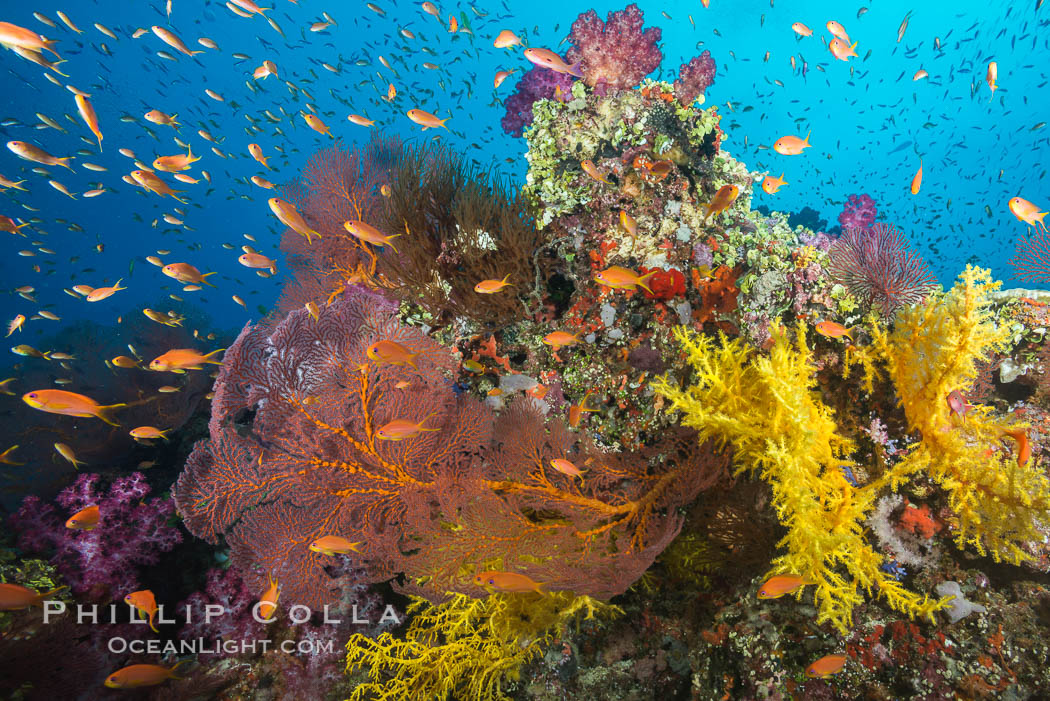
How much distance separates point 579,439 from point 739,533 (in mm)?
1356

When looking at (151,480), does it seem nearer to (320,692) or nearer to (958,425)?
(320,692)

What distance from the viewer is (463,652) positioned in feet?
12.0

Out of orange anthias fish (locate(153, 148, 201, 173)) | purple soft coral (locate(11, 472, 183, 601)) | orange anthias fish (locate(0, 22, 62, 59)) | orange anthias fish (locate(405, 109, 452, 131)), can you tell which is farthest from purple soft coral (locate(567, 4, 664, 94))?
purple soft coral (locate(11, 472, 183, 601))

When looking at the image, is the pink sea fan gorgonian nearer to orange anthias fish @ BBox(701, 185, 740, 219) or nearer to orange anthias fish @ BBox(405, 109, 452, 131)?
orange anthias fish @ BBox(701, 185, 740, 219)

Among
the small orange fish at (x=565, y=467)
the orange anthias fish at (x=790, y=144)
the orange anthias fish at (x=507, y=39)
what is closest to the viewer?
the small orange fish at (x=565, y=467)

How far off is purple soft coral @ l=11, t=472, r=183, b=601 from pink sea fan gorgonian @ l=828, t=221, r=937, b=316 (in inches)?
316

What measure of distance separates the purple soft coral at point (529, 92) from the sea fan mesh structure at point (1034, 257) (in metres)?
5.08

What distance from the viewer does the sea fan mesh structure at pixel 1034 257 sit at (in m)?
4.06

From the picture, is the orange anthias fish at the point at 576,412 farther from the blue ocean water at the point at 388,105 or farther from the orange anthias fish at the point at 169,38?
the blue ocean water at the point at 388,105

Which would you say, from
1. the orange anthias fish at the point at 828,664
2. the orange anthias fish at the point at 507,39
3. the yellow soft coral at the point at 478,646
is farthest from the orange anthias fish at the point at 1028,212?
the orange anthias fish at the point at 507,39

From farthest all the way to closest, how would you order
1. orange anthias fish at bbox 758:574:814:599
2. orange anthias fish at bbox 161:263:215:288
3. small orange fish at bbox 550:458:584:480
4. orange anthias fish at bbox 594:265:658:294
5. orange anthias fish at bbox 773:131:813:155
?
orange anthias fish at bbox 161:263:215:288
orange anthias fish at bbox 773:131:813:155
orange anthias fish at bbox 594:265:658:294
small orange fish at bbox 550:458:584:480
orange anthias fish at bbox 758:574:814:599

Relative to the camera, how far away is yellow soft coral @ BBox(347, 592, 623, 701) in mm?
3529

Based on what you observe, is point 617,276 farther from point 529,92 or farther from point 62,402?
point 62,402

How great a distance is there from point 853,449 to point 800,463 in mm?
720
